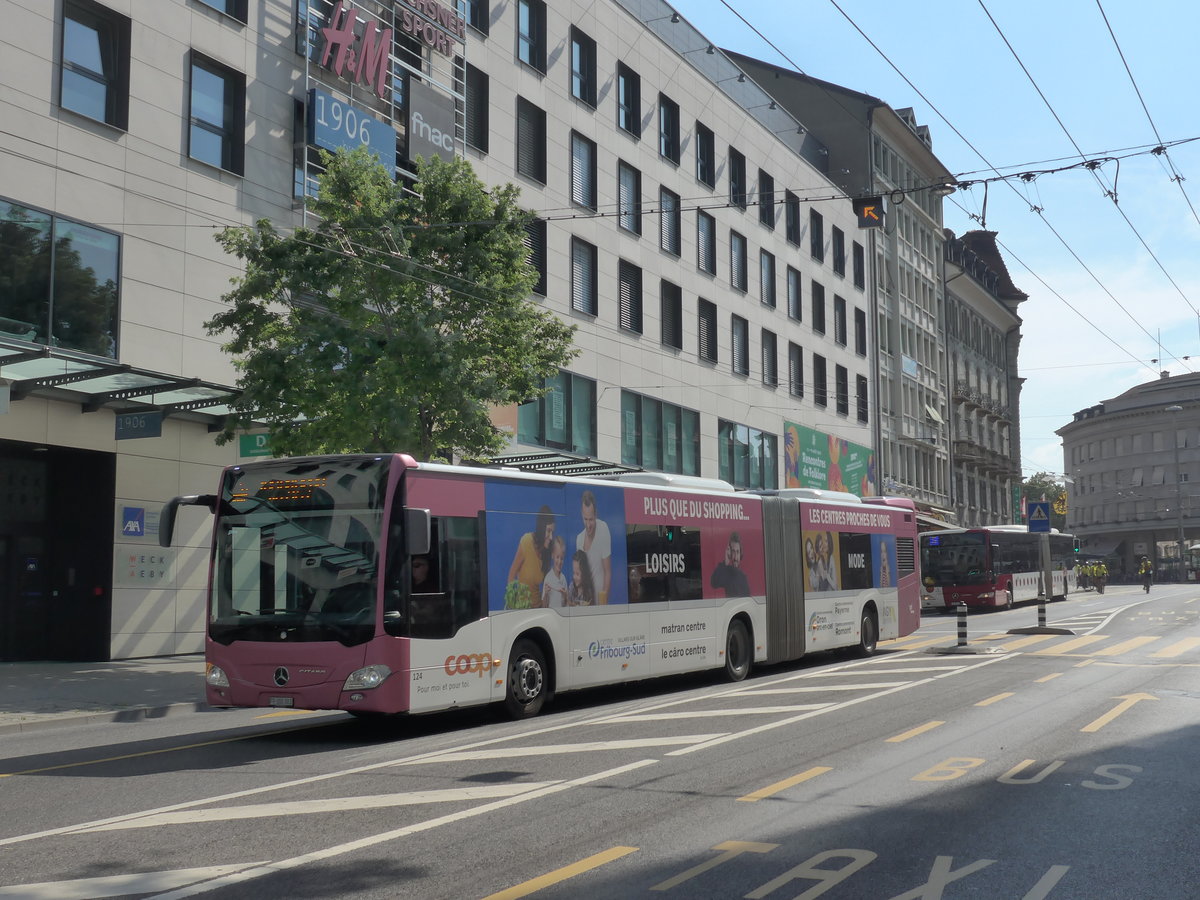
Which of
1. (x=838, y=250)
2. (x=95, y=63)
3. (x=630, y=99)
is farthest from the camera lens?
(x=838, y=250)

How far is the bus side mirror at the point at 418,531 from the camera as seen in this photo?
11688 millimetres

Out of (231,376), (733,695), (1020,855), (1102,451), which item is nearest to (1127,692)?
(733,695)

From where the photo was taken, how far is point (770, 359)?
155 ft

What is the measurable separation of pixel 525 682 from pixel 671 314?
2738 centimetres

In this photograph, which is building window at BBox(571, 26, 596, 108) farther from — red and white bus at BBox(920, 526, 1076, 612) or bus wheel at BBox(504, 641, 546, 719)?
bus wheel at BBox(504, 641, 546, 719)

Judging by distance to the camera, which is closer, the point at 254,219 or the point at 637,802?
the point at 637,802

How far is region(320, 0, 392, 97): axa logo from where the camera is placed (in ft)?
83.9

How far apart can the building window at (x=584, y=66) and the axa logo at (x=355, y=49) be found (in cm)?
956

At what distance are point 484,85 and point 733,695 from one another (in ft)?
65.9

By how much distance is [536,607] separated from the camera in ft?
46.3

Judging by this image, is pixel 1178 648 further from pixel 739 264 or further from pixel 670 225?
pixel 739 264

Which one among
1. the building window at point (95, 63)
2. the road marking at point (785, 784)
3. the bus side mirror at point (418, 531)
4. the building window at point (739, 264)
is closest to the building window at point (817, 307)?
the building window at point (739, 264)

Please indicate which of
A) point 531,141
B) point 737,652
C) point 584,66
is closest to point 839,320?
point 584,66

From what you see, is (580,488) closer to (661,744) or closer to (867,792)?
(661,744)
